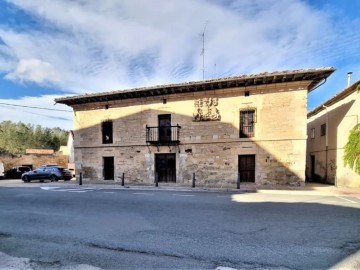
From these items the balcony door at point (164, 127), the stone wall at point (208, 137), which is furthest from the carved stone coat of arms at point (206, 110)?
the balcony door at point (164, 127)

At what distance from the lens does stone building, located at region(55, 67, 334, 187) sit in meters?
13.7

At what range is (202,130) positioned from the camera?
50.3ft

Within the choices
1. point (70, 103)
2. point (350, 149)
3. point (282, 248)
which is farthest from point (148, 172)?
point (282, 248)

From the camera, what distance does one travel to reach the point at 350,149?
11.8m

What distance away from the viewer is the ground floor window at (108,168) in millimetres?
17953

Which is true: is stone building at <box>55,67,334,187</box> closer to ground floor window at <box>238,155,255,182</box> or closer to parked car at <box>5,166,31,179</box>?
ground floor window at <box>238,155,255,182</box>

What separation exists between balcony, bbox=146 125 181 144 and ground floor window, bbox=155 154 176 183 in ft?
3.74

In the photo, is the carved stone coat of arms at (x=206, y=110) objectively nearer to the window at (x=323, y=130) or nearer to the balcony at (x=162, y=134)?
the balcony at (x=162, y=134)

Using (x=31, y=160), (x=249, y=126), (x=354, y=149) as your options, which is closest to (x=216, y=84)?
(x=249, y=126)

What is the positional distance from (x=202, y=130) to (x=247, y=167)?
3637mm

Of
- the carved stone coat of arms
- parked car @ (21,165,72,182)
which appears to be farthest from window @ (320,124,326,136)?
parked car @ (21,165,72,182)

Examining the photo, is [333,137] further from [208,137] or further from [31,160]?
[31,160]

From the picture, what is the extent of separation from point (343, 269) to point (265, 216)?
3.03 meters

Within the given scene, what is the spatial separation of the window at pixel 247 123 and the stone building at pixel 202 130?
2.4 inches
